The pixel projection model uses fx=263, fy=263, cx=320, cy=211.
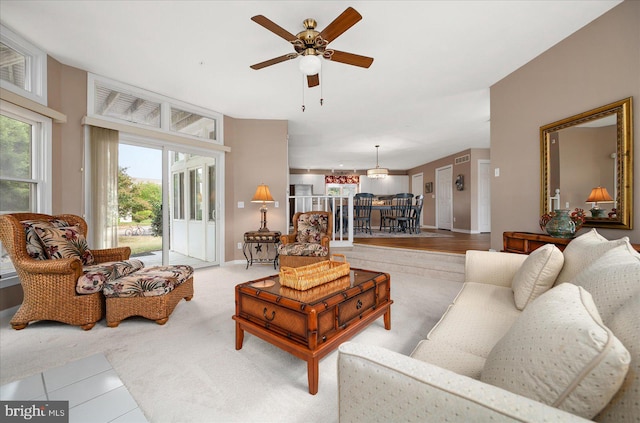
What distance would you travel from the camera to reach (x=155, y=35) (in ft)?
8.58

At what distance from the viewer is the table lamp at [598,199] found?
2.45 meters

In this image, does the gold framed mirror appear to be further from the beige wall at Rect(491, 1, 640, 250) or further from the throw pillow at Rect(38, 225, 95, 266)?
the throw pillow at Rect(38, 225, 95, 266)

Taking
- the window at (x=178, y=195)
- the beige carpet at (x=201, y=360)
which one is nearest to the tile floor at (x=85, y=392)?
the beige carpet at (x=201, y=360)

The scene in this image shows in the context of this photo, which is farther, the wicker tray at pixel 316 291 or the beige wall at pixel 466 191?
the beige wall at pixel 466 191

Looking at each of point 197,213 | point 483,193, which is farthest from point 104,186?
point 483,193

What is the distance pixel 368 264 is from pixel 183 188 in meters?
3.44

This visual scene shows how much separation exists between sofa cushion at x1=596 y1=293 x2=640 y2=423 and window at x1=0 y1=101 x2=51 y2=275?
4.31 metres

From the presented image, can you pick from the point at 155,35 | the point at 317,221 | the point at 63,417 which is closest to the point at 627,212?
the point at 317,221

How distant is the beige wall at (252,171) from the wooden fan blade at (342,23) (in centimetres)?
299

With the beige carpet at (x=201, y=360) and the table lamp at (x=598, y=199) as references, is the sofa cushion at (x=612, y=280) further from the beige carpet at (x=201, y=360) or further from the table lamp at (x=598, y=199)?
the table lamp at (x=598, y=199)

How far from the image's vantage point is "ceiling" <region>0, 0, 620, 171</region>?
90.5 inches

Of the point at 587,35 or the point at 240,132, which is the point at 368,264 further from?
the point at 587,35

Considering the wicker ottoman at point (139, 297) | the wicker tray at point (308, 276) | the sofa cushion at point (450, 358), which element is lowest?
the wicker ottoman at point (139, 297)

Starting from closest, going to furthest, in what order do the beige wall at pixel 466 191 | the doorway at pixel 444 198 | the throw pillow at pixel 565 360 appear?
the throw pillow at pixel 565 360 → the beige wall at pixel 466 191 → the doorway at pixel 444 198
